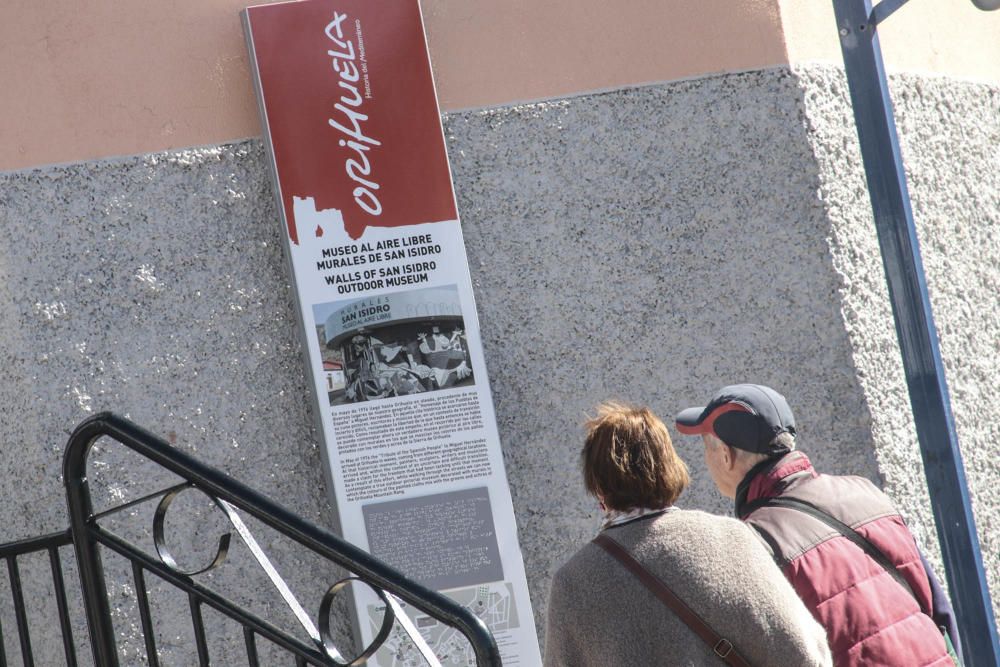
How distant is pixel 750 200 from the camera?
4.55 m

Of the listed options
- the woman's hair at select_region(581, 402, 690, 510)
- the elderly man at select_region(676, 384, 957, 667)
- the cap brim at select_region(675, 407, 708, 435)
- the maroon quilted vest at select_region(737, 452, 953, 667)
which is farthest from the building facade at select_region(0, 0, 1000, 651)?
the woman's hair at select_region(581, 402, 690, 510)

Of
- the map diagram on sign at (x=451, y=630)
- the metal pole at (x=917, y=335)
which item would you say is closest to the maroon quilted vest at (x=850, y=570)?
the metal pole at (x=917, y=335)

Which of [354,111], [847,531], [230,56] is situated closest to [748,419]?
[847,531]

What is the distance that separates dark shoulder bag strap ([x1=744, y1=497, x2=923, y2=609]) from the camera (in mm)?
2545

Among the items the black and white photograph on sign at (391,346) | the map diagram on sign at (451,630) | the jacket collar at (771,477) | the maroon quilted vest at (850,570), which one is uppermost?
the black and white photograph on sign at (391,346)

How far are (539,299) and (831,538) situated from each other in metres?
2.14

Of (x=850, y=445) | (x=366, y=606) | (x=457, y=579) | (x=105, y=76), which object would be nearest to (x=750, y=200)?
(x=850, y=445)

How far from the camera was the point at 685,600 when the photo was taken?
2.22 meters

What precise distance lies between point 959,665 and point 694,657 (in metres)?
0.87

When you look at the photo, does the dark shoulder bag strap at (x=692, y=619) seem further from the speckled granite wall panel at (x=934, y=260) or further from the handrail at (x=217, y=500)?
the speckled granite wall panel at (x=934, y=260)

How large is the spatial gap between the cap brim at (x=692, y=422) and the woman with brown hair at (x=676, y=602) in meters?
0.49

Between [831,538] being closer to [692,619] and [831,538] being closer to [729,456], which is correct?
[729,456]

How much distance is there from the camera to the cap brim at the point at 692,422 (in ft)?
9.22

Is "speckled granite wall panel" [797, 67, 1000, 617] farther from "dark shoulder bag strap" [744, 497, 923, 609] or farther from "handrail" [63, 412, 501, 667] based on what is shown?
"handrail" [63, 412, 501, 667]
